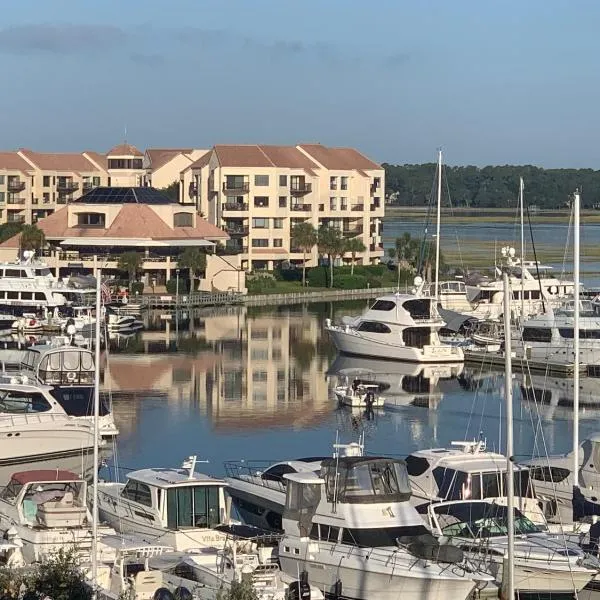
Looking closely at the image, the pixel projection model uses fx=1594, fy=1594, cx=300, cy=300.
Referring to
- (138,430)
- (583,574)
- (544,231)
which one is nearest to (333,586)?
(583,574)

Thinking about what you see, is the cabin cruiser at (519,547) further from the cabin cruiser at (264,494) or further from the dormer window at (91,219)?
the dormer window at (91,219)

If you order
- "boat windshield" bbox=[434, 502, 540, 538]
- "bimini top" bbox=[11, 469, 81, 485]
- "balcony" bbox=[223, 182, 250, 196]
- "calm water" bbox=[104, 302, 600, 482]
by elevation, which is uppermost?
"balcony" bbox=[223, 182, 250, 196]

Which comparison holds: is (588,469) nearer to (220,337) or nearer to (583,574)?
(583,574)

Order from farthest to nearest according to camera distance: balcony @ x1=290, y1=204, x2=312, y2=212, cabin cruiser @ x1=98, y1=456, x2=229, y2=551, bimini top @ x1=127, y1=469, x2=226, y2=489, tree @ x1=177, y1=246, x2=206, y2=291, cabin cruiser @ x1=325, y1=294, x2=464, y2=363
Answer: balcony @ x1=290, y1=204, x2=312, y2=212, tree @ x1=177, y1=246, x2=206, y2=291, cabin cruiser @ x1=325, y1=294, x2=464, y2=363, bimini top @ x1=127, y1=469, x2=226, y2=489, cabin cruiser @ x1=98, y1=456, x2=229, y2=551

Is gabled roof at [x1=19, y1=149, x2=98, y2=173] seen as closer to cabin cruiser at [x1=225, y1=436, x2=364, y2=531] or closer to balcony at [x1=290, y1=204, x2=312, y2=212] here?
balcony at [x1=290, y1=204, x2=312, y2=212]

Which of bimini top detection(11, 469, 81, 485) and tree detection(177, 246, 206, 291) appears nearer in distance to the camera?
bimini top detection(11, 469, 81, 485)

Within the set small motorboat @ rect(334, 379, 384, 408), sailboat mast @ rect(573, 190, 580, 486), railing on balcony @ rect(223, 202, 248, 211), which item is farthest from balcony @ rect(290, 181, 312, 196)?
sailboat mast @ rect(573, 190, 580, 486)

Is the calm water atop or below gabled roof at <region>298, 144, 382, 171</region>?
below

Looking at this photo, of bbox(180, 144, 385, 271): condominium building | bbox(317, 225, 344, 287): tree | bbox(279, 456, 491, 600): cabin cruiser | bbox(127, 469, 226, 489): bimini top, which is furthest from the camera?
bbox(180, 144, 385, 271): condominium building

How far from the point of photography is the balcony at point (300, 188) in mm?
88125

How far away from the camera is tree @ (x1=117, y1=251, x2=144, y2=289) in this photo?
241 ft

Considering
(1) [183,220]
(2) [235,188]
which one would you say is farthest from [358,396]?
(2) [235,188]

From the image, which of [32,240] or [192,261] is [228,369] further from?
[32,240]

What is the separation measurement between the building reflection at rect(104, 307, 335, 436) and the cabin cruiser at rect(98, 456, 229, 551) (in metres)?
12.6
